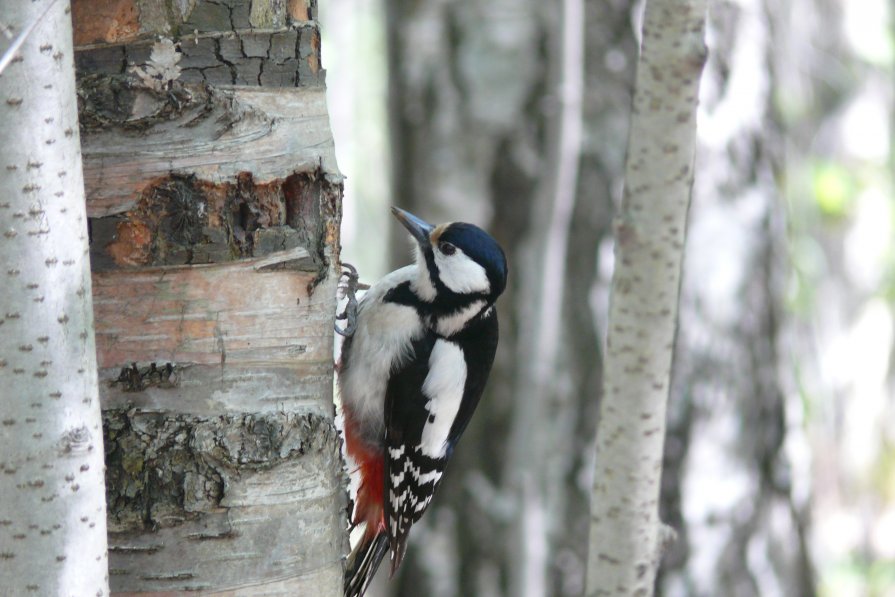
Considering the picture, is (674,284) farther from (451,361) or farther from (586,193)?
(586,193)

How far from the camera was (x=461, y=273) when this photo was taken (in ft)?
10.1

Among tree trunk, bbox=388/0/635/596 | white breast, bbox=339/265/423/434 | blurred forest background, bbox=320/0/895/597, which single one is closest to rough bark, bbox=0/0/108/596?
white breast, bbox=339/265/423/434

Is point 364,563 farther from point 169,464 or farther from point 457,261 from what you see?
point 169,464

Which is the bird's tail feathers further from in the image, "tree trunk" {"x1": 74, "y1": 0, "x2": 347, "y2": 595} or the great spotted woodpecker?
"tree trunk" {"x1": 74, "y1": 0, "x2": 347, "y2": 595}

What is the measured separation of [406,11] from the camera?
4.42 meters

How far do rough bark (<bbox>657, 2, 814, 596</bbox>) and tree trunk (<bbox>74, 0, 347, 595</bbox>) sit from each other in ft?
7.92

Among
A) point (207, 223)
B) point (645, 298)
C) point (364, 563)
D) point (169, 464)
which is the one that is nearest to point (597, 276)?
point (364, 563)

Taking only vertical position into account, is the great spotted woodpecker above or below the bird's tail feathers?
above

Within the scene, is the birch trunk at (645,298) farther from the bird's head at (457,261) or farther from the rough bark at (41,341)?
the bird's head at (457,261)

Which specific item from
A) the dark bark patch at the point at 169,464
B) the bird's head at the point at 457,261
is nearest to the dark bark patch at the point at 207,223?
the dark bark patch at the point at 169,464

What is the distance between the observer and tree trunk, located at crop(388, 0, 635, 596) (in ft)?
13.7

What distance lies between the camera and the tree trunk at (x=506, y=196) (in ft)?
13.7

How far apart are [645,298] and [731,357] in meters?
2.33

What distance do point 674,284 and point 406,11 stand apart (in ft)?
9.41
